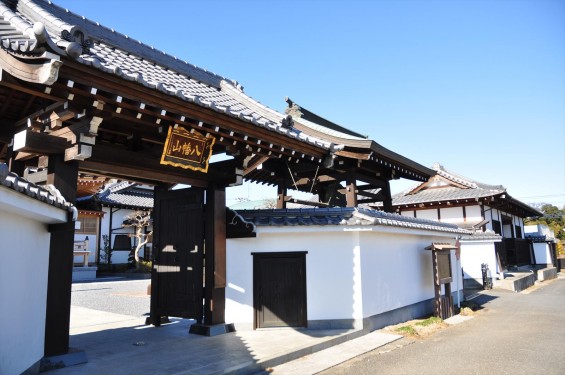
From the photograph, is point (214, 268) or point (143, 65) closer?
point (214, 268)

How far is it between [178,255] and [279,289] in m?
2.41

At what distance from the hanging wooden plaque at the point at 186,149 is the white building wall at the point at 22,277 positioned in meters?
1.95

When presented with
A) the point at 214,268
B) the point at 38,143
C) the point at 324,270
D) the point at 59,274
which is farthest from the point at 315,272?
the point at 38,143

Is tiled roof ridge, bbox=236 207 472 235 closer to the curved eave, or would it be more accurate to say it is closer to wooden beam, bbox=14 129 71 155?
the curved eave

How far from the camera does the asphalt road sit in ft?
21.5

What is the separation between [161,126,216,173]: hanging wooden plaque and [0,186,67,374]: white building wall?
1.95m

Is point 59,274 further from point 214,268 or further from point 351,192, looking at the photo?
point 351,192

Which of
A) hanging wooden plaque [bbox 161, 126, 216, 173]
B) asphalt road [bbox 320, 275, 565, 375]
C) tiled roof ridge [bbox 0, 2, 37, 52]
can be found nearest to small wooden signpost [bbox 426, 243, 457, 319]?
asphalt road [bbox 320, 275, 565, 375]

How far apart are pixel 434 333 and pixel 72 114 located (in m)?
8.97

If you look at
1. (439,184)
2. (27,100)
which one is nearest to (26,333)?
(27,100)

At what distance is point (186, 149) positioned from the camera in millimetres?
7117

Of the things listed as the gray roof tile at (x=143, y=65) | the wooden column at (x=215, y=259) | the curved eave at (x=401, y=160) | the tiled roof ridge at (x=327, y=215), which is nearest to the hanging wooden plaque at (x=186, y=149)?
the gray roof tile at (x=143, y=65)

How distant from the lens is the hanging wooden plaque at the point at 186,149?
678cm

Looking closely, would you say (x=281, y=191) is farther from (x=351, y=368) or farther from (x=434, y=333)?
(x=351, y=368)
